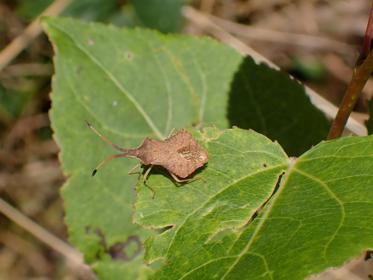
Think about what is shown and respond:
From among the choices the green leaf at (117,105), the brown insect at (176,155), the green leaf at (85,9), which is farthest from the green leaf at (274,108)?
the green leaf at (85,9)

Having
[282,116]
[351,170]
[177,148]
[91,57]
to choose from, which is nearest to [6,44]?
[91,57]

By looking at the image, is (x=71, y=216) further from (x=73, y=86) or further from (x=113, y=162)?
(x=73, y=86)

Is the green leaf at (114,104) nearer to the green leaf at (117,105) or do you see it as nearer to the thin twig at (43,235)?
the green leaf at (117,105)

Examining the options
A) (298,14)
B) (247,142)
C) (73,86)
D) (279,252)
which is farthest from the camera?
(298,14)

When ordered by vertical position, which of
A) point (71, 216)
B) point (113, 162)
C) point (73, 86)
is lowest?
point (71, 216)

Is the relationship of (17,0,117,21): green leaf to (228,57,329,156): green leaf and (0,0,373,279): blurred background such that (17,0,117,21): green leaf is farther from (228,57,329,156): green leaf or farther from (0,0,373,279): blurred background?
(228,57,329,156): green leaf

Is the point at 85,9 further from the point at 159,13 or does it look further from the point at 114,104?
the point at 114,104

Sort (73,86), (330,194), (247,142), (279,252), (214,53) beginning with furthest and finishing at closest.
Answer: (214,53) < (73,86) < (247,142) < (330,194) < (279,252)
